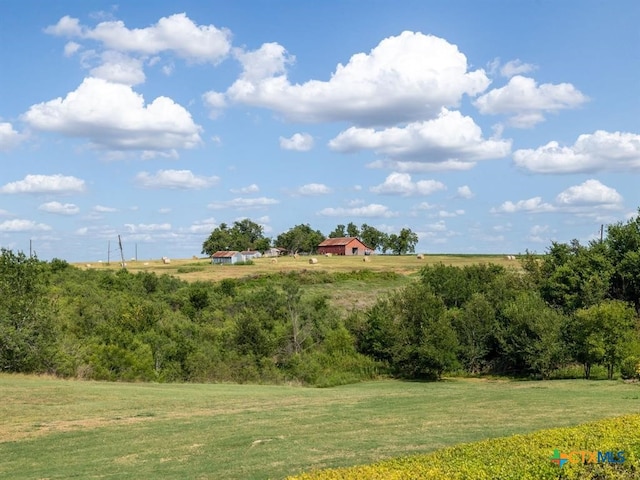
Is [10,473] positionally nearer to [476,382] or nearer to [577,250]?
[476,382]

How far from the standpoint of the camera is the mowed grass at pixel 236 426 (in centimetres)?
1283

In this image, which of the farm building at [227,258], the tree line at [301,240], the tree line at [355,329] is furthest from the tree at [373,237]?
the tree line at [355,329]

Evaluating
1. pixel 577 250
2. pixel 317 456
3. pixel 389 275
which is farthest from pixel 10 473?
pixel 389 275

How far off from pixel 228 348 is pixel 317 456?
33.3 m

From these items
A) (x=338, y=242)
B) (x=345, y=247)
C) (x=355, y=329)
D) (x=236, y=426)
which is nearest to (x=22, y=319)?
(x=236, y=426)

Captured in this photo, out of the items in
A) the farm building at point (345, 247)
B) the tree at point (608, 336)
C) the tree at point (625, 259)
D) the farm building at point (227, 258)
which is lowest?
the tree at point (608, 336)

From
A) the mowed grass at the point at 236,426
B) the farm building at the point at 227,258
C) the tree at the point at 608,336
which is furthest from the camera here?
the farm building at the point at 227,258

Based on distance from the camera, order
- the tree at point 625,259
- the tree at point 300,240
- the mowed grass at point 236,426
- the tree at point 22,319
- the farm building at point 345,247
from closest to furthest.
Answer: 1. the mowed grass at point 236,426
2. the tree at point 22,319
3. the tree at point 625,259
4. the farm building at point 345,247
5. the tree at point 300,240

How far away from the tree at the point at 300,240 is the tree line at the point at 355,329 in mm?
102865

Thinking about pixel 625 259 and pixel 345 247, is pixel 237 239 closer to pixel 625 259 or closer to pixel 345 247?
pixel 345 247

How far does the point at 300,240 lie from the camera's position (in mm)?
161625

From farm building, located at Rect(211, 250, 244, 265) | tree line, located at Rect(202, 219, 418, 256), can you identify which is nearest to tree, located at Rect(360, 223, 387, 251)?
tree line, located at Rect(202, 219, 418, 256)

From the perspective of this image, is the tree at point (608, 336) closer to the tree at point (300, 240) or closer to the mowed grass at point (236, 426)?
the mowed grass at point (236, 426)

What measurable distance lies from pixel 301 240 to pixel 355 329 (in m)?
113
